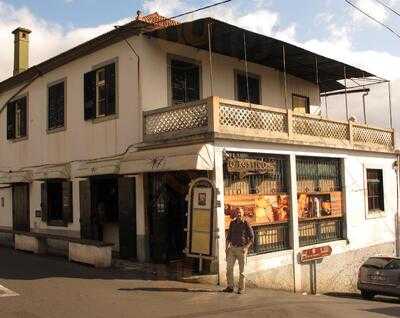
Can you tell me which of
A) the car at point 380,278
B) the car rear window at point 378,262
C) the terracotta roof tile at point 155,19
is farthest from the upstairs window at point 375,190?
the terracotta roof tile at point 155,19

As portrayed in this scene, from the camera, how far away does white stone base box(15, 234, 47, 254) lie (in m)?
16.5

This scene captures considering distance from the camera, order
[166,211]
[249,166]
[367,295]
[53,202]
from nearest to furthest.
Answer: [249,166], [166,211], [367,295], [53,202]

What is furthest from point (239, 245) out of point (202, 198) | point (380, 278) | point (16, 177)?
point (16, 177)

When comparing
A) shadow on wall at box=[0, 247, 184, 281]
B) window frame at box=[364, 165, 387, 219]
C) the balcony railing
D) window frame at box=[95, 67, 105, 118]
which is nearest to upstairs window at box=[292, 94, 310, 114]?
window frame at box=[364, 165, 387, 219]

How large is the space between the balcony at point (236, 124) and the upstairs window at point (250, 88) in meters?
2.48

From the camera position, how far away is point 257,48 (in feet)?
50.5

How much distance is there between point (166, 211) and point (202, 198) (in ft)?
6.50

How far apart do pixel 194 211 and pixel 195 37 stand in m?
4.82

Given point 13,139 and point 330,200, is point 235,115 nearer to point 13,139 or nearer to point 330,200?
point 330,200

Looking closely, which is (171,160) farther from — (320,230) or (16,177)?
(16,177)

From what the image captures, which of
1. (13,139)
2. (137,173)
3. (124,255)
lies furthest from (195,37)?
(13,139)

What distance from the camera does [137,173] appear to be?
13.5m

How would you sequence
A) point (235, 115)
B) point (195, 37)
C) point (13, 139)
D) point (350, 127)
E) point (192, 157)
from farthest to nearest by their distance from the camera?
point (13, 139) → point (350, 127) → point (195, 37) → point (235, 115) → point (192, 157)

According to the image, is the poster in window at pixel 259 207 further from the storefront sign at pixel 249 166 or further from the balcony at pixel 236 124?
the balcony at pixel 236 124
